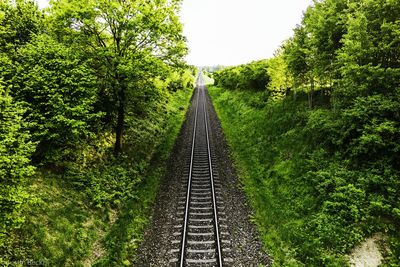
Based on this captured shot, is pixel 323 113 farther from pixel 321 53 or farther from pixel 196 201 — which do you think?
pixel 196 201

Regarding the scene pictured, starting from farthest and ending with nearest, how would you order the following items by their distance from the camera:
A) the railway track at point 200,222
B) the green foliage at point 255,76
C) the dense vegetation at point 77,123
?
1. the green foliage at point 255,76
2. the railway track at point 200,222
3. the dense vegetation at point 77,123

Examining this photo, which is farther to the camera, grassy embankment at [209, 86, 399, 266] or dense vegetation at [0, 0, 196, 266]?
grassy embankment at [209, 86, 399, 266]

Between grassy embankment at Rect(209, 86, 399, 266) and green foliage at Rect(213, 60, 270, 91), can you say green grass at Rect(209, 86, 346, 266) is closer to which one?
grassy embankment at Rect(209, 86, 399, 266)

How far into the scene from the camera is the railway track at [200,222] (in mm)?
9281

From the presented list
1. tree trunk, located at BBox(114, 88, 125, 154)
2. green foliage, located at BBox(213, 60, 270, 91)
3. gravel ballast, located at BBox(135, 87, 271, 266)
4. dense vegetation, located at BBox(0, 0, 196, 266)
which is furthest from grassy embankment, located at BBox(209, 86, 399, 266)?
green foliage, located at BBox(213, 60, 270, 91)

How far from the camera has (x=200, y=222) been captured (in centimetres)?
1123

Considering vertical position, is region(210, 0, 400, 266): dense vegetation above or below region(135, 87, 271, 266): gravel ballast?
above

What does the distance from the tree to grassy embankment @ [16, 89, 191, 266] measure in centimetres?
441

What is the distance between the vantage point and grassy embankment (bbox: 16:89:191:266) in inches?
343

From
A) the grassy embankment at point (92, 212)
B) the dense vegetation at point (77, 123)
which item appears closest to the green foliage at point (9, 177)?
the dense vegetation at point (77, 123)

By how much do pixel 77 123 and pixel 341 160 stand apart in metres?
12.3

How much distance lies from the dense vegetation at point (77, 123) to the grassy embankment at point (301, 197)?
5.78m

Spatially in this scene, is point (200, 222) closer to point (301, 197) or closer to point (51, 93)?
point (301, 197)

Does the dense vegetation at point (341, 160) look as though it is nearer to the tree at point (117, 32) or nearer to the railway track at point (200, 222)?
the railway track at point (200, 222)
